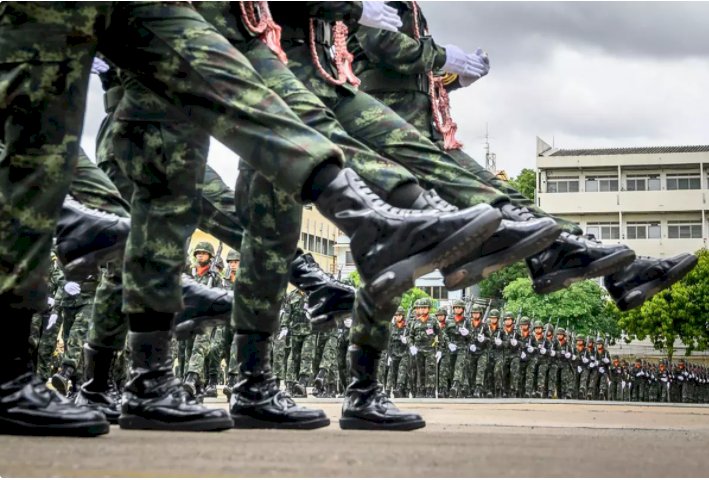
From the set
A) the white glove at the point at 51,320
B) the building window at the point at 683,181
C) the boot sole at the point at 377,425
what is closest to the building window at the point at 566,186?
the building window at the point at 683,181

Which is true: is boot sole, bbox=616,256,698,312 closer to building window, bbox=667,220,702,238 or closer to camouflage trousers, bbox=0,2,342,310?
camouflage trousers, bbox=0,2,342,310

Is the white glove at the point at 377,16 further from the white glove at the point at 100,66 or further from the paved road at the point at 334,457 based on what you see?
the paved road at the point at 334,457

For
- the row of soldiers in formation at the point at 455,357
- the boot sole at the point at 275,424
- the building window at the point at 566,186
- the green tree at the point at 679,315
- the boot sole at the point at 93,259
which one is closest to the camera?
the boot sole at the point at 275,424

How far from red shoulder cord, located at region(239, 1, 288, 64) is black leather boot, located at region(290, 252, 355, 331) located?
1634 millimetres

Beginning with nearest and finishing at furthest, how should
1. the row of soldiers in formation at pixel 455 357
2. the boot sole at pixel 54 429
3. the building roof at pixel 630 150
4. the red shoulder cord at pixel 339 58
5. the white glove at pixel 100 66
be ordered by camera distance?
the boot sole at pixel 54 429 → the red shoulder cord at pixel 339 58 → the white glove at pixel 100 66 → the row of soldiers in formation at pixel 455 357 → the building roof at pixel 630 150

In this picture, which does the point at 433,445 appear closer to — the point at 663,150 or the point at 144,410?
the point at 144,410

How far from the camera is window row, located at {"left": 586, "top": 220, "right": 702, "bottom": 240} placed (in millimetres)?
56219

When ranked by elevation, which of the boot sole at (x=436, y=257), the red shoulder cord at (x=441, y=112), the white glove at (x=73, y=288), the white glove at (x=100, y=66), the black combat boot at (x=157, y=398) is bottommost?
the black combat boot at (x=157, y=398)

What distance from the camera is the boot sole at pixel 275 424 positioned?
4129 mm

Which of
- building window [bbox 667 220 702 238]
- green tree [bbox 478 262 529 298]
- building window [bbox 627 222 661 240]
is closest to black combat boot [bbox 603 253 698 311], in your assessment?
green tree [bbox 478 262 529 298]

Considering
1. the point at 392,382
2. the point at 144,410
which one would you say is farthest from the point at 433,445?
the point at 392,382

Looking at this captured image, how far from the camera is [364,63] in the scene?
6250 mm

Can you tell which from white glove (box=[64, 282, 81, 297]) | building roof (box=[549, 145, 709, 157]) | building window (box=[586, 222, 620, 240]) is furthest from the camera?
building roof (box=[549, 145, 709, 157])

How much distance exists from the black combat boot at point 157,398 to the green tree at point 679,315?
40.4 m
